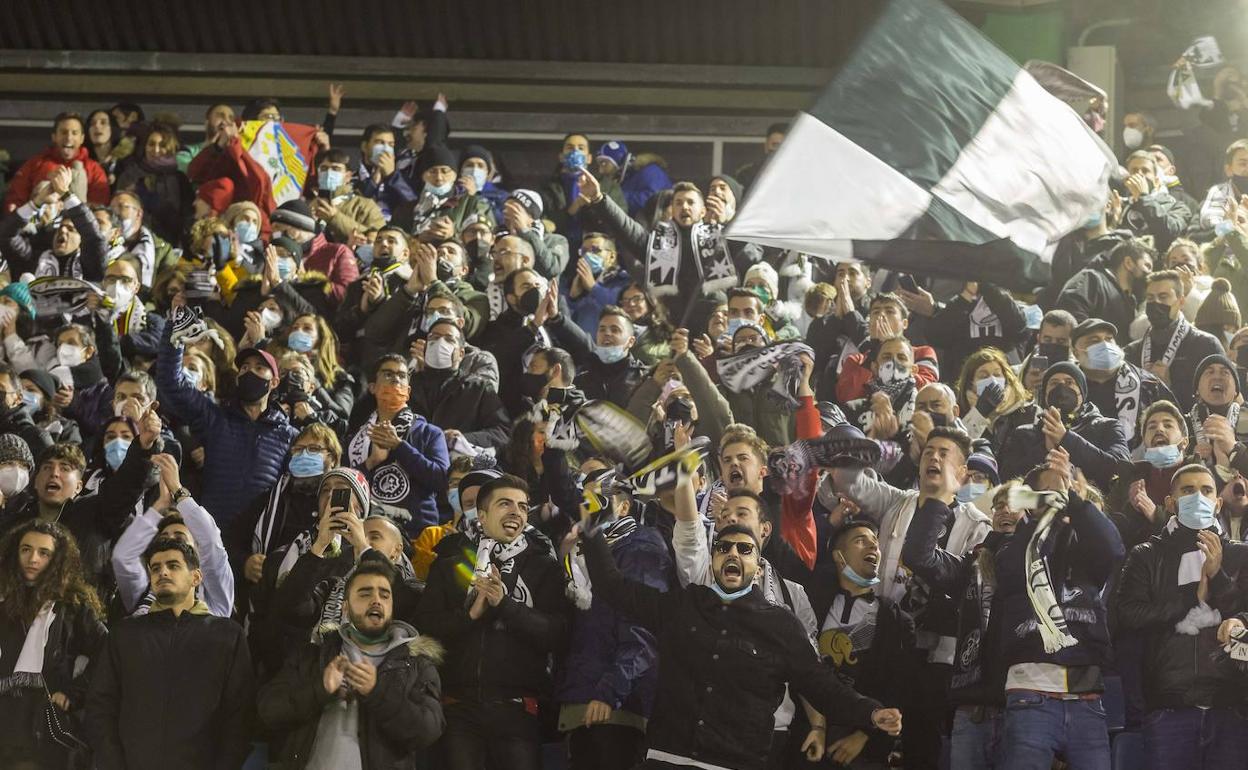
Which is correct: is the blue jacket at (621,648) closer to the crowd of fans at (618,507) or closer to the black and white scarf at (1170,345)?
the crowd of fans at (618,507)

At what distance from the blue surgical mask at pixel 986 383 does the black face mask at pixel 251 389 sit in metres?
3.53

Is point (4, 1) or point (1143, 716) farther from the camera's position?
point (4, 1)

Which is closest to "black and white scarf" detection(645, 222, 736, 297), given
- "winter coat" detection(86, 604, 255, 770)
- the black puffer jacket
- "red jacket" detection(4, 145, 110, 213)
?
the black puffer jacket

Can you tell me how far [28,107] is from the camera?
18.2m

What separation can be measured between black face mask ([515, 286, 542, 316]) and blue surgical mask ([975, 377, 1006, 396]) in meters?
2.43

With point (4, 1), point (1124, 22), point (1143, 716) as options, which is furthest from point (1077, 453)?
point (4, 1)

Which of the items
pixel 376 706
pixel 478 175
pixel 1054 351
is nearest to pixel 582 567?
pixel 376 706

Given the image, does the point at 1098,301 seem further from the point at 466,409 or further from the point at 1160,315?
the point at 466,409

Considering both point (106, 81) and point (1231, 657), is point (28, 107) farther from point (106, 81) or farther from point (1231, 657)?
point (1231, 657)

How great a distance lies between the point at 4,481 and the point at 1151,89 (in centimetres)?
1095

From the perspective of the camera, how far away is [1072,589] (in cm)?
845

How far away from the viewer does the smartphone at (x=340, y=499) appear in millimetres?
8953

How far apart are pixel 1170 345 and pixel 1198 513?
88.3 inches

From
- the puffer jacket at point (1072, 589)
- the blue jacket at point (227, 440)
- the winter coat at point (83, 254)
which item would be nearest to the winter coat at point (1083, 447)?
the puffer jacket at point (1072, 589)
